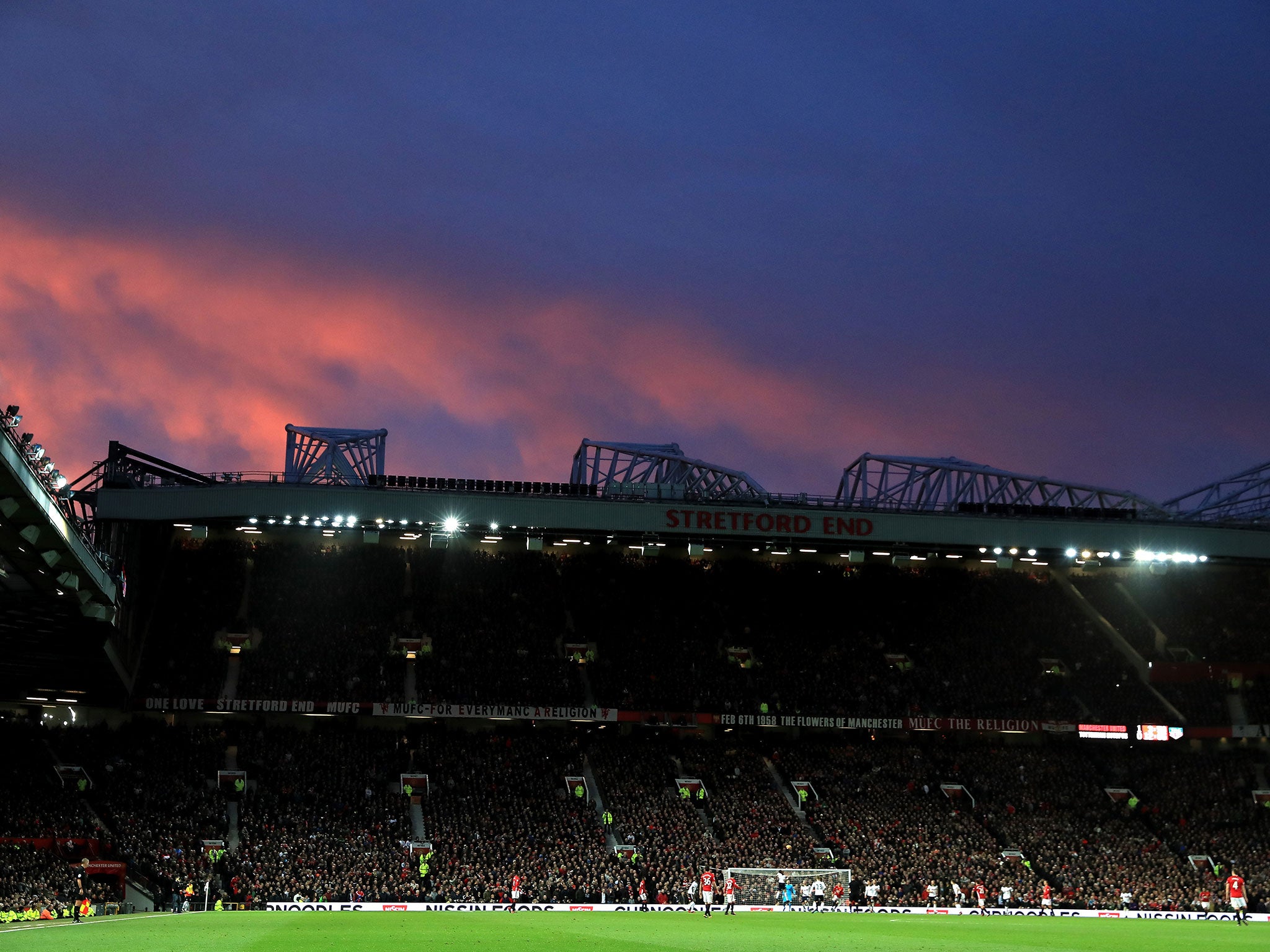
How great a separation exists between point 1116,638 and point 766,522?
26.4 m

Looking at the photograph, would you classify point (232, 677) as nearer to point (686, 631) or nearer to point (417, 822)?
point (417, 822)

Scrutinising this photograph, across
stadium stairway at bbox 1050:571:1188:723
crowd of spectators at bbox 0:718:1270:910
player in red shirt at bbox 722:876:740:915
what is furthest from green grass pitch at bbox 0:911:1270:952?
stadium stairway at bbox 1050:571:1188:723

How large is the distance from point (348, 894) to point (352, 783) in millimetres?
10314

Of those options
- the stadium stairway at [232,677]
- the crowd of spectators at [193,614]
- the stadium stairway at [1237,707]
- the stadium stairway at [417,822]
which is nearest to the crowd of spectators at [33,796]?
the crowd of spectators at [193,614]

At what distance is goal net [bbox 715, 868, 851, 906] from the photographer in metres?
53.5

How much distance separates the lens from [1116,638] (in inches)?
3019

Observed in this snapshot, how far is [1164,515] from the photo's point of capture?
70.8 meters

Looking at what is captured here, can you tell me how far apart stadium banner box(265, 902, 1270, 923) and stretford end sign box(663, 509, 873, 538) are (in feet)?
64.9

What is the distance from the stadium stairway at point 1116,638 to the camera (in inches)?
2835

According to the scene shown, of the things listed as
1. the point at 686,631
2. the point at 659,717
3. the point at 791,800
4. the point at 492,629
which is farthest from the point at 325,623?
the point at 791,800

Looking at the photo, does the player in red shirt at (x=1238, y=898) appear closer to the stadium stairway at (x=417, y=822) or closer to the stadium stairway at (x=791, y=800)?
the stadium stairway at (x=791, y=800)

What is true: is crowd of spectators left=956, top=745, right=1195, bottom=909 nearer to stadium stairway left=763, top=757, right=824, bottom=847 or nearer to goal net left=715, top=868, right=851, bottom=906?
stadium stairway left=763, top=757, right=824, bottom=847

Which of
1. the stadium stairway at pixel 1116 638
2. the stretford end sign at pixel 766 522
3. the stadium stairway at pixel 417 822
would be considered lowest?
the stadium stairway at pixel 417 822

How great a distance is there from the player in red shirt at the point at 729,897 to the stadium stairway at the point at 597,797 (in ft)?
23.0
